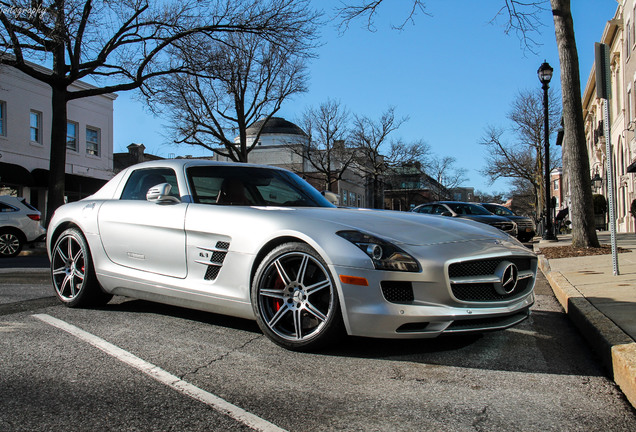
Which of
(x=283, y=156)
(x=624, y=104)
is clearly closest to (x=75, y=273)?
(x=624, y=104)

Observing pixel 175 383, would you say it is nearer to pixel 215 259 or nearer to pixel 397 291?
pixel 215 259

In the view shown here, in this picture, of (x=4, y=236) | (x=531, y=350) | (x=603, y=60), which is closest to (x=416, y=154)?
(x=4, y=236)

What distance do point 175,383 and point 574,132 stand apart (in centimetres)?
1093

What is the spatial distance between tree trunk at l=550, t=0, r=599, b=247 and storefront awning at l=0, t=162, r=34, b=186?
19702 millimetres

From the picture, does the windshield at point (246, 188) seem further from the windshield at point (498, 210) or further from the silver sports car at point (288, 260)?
the windshield at point (498, 210)

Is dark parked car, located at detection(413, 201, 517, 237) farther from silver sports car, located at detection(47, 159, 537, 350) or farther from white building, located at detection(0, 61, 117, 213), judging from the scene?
white building, located at detection(0, 61, 117, 213)

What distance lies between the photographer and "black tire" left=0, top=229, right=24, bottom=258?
45.2 feet

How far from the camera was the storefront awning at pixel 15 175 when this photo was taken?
21.1m

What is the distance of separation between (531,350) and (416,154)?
4963 cm

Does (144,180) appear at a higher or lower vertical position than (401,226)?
higher

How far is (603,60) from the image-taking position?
6434 mm

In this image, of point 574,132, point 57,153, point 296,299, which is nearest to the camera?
point 296,299

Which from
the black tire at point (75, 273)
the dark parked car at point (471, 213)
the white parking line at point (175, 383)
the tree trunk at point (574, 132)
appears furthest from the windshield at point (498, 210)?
the white parking line at point (175, 383)

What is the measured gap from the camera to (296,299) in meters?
3.62
